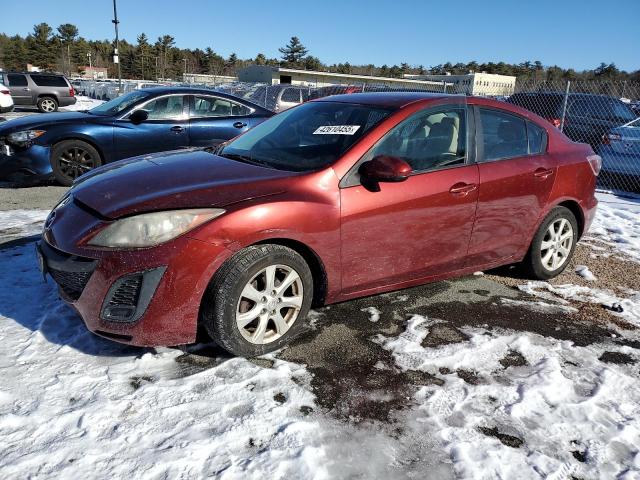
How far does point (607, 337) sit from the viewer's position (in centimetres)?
359

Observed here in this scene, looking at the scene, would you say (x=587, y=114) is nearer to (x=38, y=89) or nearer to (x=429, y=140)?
(x=429, y=140)

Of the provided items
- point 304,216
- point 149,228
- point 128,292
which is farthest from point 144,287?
point 304,216

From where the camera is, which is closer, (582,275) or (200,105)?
(582,275)

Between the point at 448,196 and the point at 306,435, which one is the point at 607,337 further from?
the point at 306,435

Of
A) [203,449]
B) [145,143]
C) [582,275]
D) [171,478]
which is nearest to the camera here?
[171,478]

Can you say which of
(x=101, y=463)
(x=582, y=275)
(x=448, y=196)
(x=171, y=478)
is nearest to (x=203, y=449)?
(x=171, y=478)

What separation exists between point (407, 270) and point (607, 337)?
1.47 m

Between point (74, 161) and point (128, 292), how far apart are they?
5181mm

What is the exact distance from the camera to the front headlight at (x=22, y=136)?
22.1 feet

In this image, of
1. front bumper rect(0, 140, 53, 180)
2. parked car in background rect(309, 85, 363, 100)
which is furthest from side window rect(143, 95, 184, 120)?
parked car in background rect(309, 85, 363, 100)

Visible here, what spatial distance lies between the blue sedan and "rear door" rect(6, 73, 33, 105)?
15968 millimetres

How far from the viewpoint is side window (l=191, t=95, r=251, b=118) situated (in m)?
7.61

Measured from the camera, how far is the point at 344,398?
8.94 ft

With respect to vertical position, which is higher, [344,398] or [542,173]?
[542,173]
